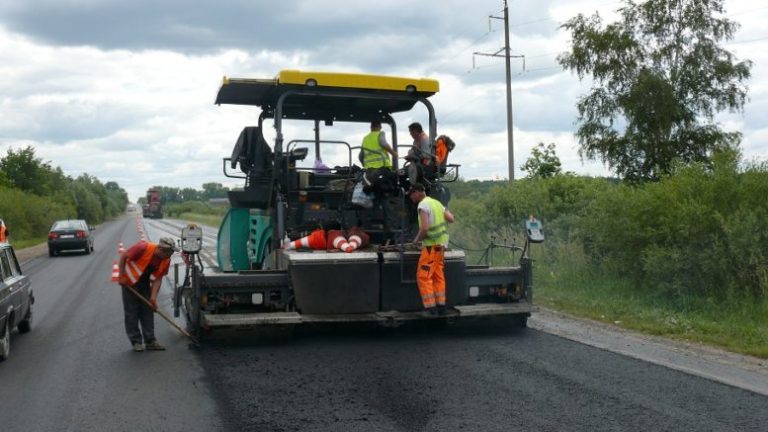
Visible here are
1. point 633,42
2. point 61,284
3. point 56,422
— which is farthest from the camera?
point 633,42

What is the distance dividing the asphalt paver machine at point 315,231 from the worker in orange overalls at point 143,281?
28 centimetres

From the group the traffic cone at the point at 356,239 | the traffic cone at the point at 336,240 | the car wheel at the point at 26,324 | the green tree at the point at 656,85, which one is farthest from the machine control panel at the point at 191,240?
the green tree at the point at 656,85

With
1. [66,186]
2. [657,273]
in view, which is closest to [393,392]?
[657,273]

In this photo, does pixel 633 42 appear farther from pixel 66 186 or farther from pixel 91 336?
pixel 66 186

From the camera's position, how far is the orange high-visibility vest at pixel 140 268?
8.56m

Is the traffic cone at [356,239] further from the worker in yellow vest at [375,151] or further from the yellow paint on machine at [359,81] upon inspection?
the yellow paint on machine at [359,81]

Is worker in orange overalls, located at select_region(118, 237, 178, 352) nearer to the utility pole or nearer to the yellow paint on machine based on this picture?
the yellow paint on machine

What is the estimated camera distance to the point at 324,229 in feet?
29.7

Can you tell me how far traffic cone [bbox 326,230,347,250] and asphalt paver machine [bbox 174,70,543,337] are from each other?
0.48 feet

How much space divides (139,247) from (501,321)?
4.42 meters

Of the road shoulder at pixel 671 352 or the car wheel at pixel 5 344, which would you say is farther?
the car wheel at pixel 5 344

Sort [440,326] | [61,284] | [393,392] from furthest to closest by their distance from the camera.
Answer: [61,284]
[440,326]
[393,392]

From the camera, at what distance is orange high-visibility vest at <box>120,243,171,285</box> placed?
8.56m

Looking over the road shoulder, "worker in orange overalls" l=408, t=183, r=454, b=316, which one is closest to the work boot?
"worker in orange overalls" l=408, t=183, r=454, b=316
